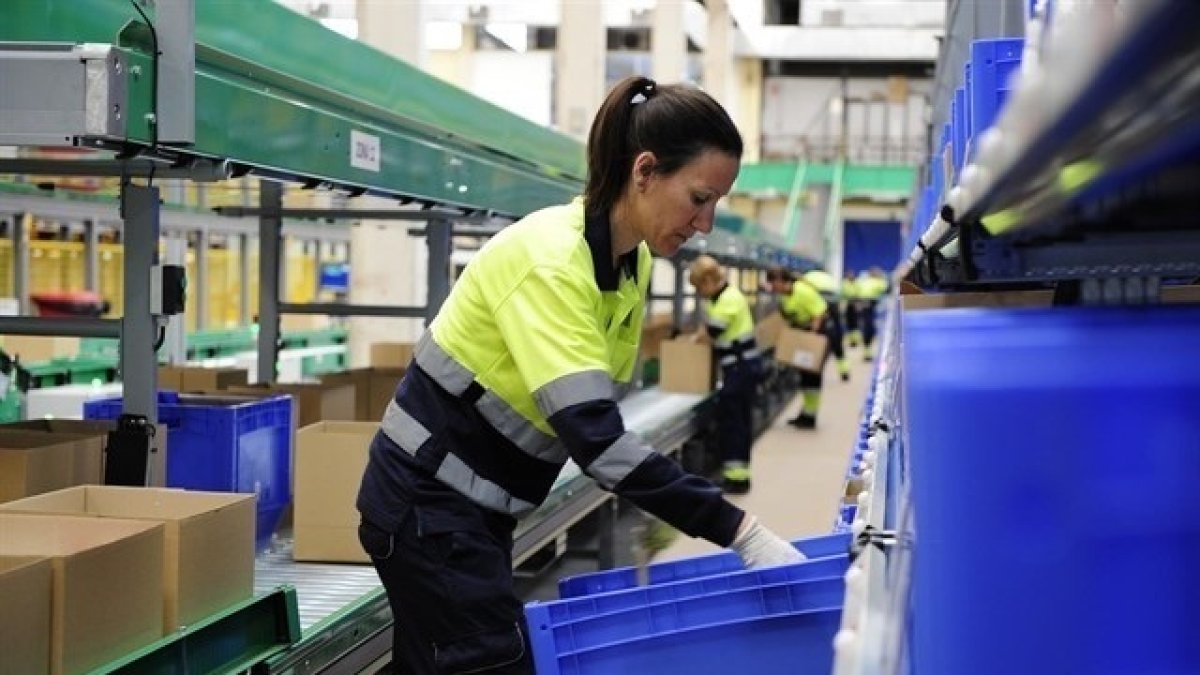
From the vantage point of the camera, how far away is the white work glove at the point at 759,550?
6.88ft

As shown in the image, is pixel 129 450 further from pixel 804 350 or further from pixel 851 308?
pixel 851 308

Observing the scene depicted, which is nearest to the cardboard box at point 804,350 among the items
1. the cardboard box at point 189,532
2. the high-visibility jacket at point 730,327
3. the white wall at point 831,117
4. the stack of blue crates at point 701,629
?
the high-visibility jacket at point 730,327

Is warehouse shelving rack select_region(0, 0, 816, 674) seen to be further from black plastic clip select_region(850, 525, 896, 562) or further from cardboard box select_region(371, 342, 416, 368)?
cardboard box select_region(371, 342, 416, 368)

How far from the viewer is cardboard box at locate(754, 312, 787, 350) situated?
14.3m

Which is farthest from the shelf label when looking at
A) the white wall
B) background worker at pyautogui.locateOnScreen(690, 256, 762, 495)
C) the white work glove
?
the white wall

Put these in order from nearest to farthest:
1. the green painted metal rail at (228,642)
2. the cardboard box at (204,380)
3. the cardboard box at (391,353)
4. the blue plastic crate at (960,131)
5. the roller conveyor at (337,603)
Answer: the blue plastic crate at (960,131) < the green painted metal rail at (228,642) < the roller conveyor at (337,603) < the cardboard box at (204,380) < the cardboard box at (391,353)

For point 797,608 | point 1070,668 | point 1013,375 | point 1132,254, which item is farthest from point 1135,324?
point 797,608

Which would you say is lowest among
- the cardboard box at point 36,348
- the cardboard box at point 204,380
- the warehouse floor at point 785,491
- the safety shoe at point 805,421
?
the warehouse floor at point 785,491

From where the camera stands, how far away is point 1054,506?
988 millimetres

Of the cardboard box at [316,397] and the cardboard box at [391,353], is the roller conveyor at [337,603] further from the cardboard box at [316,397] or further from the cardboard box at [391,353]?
the cardboard box at [391,353]

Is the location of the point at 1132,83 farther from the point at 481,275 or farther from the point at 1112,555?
the point at 481,275

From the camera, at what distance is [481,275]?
2182 millimetres

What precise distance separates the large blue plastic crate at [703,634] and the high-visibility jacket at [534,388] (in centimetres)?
13

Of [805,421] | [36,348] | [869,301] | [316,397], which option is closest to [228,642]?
[316,397]
